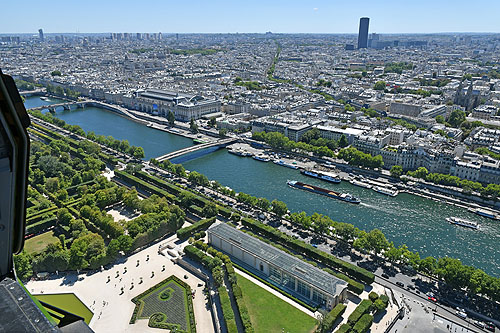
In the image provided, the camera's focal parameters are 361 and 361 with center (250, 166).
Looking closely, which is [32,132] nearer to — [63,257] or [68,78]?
[63,257]

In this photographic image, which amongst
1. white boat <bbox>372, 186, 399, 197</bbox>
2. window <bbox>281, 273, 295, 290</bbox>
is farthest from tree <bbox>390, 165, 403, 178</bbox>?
window <bbox>281, 273, 295, 290</bbox>

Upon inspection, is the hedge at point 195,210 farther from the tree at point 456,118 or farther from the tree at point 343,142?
the tree at point 456,118

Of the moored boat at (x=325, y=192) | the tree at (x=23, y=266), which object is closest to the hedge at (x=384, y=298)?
the moored boat at (x=325, y=192)

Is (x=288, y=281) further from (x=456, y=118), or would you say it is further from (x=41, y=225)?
(x=456, y=118)

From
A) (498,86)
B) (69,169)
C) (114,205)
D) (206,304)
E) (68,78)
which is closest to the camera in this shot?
(206,304)

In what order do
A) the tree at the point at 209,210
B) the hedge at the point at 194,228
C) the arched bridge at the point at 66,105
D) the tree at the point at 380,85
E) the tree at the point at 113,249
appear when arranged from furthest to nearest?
the tree at the point at 380,85, the arched bridge at the point at 66,105, the tree at the point at 209,210, the hedge at the point at 194,228, the tree at the point at 113,249

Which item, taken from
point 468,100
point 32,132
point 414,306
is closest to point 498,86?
point 468,100

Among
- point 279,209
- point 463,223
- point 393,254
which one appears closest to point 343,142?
point 463,223

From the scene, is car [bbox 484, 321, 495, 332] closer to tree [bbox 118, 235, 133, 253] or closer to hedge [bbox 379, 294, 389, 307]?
hedge [bbox 379, 294, 389, 307]
